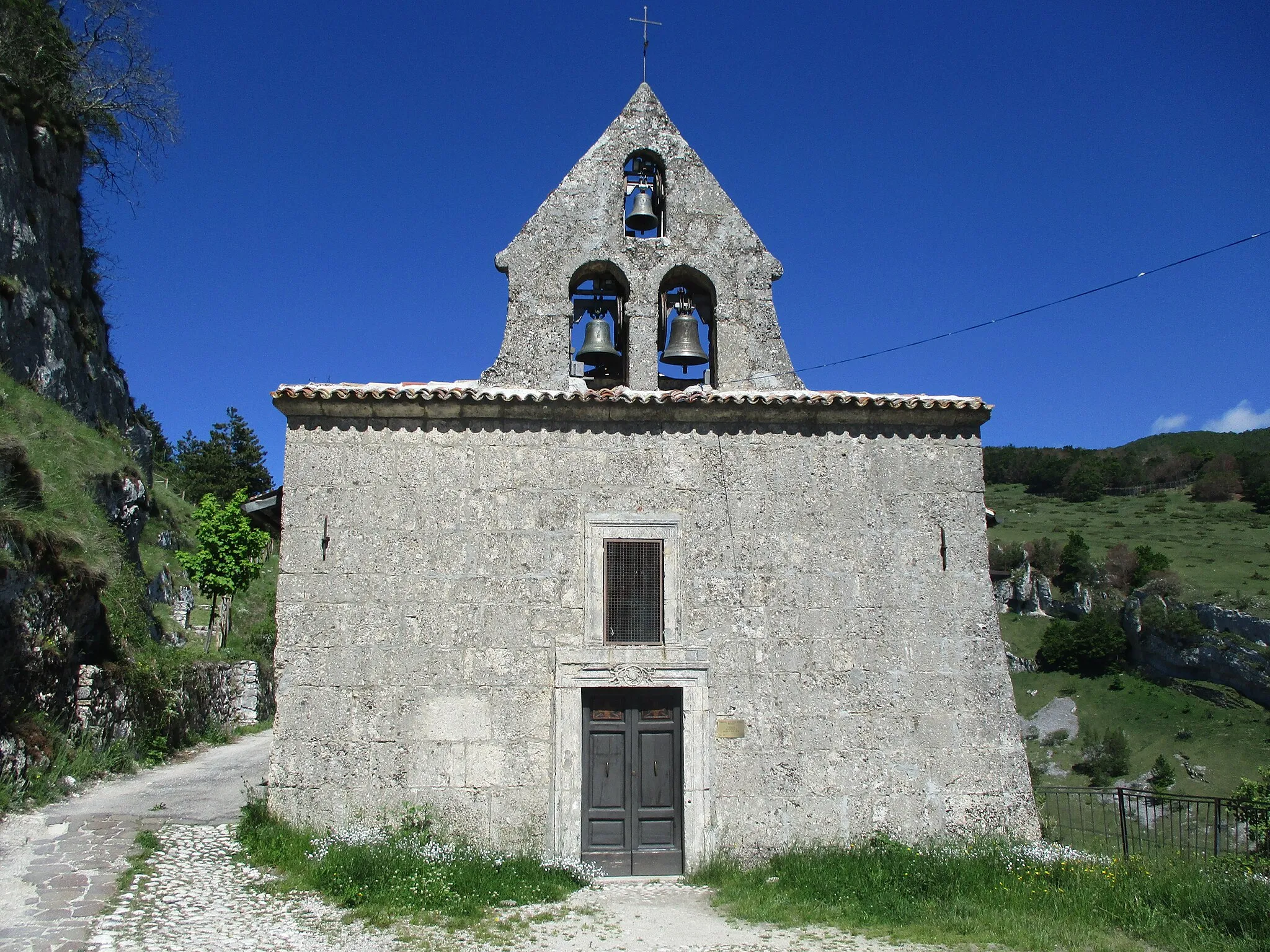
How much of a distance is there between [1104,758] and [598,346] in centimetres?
4749

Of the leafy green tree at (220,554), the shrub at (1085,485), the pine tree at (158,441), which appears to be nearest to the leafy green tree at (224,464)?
the pine tree at (158,441)

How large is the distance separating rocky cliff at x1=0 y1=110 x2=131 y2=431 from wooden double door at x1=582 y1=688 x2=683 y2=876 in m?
14.7

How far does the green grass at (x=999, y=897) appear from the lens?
22.3 feet

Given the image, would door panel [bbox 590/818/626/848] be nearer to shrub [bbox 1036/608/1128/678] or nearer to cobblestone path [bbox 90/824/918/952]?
cobblestone path [bbox 90/824/918/952]

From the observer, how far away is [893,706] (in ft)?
28.9

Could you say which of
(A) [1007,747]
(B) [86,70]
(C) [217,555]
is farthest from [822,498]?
(B) [86,70]

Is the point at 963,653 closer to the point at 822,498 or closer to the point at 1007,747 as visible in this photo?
the point at 1007,747

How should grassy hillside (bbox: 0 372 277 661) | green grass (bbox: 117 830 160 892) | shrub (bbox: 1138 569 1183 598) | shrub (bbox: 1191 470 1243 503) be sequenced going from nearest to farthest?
1. green grass (bbox: 117 830 160 892)
2. grassy hillside (bbox: 0 372 277 661)
3. shrub (bbox: 1138 569 1183 598)
4. shrub (bbox: 1191 470 1243 503)

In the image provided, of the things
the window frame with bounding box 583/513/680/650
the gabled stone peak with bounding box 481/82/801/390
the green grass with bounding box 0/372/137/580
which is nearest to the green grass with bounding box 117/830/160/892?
the window frame with bounding box 583/513/680/650

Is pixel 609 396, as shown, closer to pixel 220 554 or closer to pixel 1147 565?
pixel 220 554

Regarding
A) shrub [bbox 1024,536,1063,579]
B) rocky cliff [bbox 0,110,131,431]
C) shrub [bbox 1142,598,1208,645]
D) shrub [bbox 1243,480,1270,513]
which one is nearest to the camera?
rocky cliff [bbox 0,110,131,431]

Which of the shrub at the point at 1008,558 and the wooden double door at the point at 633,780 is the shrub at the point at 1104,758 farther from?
the wooden double door at the point at 633,780

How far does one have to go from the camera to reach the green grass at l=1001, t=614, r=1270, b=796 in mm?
44719

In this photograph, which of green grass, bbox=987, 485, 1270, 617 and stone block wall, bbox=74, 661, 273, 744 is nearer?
stone block wall, bbox=74, 661, 273, 744
